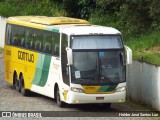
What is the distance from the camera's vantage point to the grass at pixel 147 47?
27.2 metres

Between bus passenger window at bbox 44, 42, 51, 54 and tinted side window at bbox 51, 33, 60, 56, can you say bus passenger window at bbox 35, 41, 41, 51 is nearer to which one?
bus passenger window at bbox 44, 42, 51, 54

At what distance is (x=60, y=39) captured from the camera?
25094 mm

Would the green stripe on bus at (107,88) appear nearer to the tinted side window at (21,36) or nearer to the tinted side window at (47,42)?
the tinted side window at (47,42)

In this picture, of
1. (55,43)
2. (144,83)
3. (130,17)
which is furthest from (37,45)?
(130,17)

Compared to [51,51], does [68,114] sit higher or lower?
lower

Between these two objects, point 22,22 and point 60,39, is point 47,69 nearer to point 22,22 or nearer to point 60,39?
point 60,39

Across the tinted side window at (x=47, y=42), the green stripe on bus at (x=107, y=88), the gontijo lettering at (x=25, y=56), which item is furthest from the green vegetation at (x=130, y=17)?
the gontijo lettering at (x=25, y=56)

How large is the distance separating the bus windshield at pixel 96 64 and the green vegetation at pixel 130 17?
2.23 metres

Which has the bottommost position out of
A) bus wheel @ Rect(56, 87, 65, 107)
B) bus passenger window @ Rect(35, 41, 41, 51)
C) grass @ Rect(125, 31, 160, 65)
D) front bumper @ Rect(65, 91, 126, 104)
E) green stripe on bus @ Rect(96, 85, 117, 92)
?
bus wheel @ Rect(56, 87, 65, 107)

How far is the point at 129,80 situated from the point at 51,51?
3.44m

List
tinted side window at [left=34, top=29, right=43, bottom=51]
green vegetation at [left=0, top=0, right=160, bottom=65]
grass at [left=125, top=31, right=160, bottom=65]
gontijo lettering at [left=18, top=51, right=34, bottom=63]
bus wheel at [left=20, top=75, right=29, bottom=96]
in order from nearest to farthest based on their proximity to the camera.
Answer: grass at [left=125, top=31, right=160, bottom=65] < tinted side window at [left=34, top=29, right=43, bottom=51] < gontijo lettering at [left=18, top=51, right=34, bottom=63] < bus wheel at [left=20, top=75, right=29, bottom=96] < green vegetation at [left=0, top=0, right=160, bottom=65]

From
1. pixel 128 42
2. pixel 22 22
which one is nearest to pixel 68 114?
pixel 22 22

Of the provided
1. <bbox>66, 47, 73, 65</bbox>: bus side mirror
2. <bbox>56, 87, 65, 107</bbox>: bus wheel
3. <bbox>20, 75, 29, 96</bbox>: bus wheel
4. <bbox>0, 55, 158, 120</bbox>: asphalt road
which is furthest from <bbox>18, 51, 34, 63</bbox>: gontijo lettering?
<bbox>66, 47, 73, 65</bbox>: bus side mirror

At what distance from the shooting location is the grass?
27156 mm
